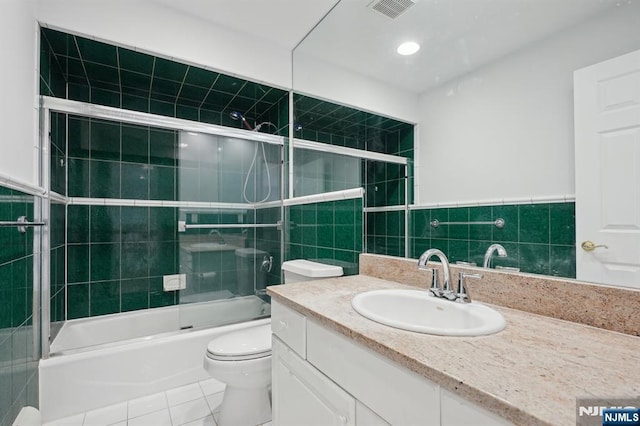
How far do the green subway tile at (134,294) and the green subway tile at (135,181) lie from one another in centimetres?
71

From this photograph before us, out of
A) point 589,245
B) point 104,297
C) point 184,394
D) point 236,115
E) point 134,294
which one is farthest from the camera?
point 236,115

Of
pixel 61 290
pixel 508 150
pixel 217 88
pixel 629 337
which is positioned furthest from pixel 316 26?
pixel 61 290

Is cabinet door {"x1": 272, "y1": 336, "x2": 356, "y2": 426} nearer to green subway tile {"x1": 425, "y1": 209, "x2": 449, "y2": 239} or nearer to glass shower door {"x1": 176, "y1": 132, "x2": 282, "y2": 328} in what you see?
green subway tile {"x1": 425, "y1": 209, "x2": 449, "y2": 239}

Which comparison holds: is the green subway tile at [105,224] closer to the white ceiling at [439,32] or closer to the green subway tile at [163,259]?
the green subway tile at [163,259]

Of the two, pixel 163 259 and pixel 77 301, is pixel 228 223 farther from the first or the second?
pixel 77 301

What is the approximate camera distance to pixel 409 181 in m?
1.39

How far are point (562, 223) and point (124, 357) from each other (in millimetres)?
2212

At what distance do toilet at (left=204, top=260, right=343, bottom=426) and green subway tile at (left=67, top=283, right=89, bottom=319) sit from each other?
4.84 feet

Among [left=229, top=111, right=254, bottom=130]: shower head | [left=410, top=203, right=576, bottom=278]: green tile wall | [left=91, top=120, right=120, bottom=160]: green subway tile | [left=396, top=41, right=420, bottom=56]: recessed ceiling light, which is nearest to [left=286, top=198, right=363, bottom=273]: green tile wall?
[left=410, top=203, right=576, bottom=278]: green tile wall

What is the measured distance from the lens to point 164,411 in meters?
1.64

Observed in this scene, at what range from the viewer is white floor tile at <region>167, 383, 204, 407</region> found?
1.75 metres

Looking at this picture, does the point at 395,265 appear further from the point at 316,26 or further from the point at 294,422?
the point at 316,26

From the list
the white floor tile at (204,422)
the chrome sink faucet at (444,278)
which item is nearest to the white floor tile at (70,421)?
the white floor tile at (204,422)

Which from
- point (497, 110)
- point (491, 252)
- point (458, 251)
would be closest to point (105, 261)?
point (458, 251)
